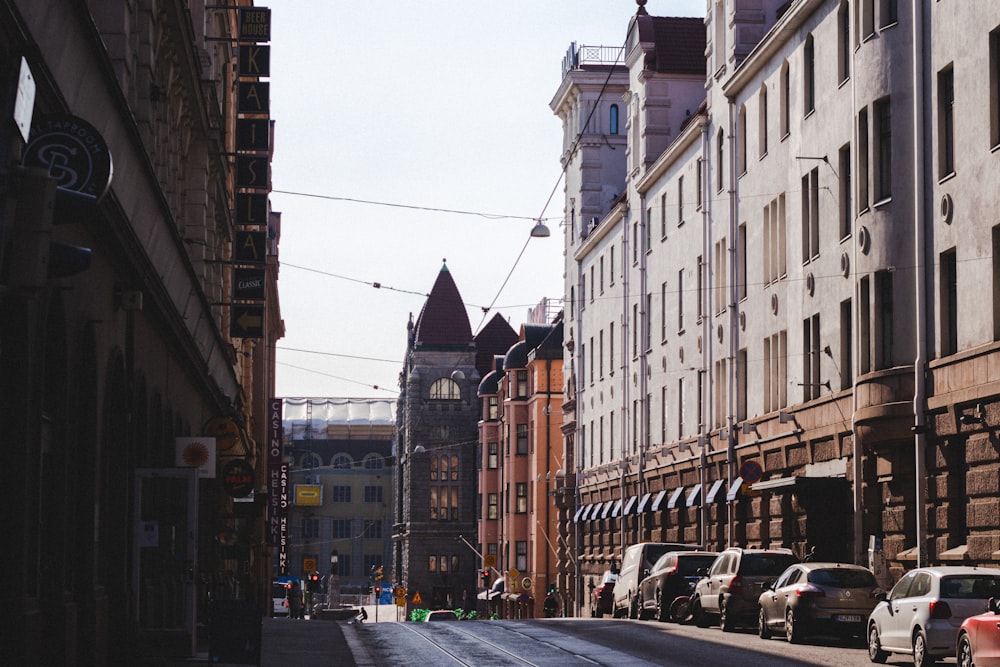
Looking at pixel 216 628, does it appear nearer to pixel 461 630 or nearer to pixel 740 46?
pixel 461 630

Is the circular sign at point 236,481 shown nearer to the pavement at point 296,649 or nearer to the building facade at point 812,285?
the pavement at point 296,649

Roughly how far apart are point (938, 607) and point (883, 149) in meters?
13.4

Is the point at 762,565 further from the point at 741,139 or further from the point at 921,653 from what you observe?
the point at 741,139

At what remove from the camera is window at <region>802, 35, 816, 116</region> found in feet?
125

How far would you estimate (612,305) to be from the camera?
65312 millimetres

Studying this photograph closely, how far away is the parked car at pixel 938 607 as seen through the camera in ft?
68.0

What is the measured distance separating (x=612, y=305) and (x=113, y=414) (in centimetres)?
4524

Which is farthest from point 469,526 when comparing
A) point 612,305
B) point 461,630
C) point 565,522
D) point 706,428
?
point 461,630

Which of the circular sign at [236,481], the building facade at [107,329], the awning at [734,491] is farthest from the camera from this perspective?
the awning at [734,491]

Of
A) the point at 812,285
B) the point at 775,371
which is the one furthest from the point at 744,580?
the point at 775,371

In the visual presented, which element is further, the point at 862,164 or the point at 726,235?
the point at 726,235

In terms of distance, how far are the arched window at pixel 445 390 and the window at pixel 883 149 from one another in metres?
102

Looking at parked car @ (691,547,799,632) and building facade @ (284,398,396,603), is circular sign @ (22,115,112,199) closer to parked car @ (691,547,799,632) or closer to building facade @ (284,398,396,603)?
parked car @ (691,547,799,632)

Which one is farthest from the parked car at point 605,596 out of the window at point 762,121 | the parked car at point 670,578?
the window at point 762,121
